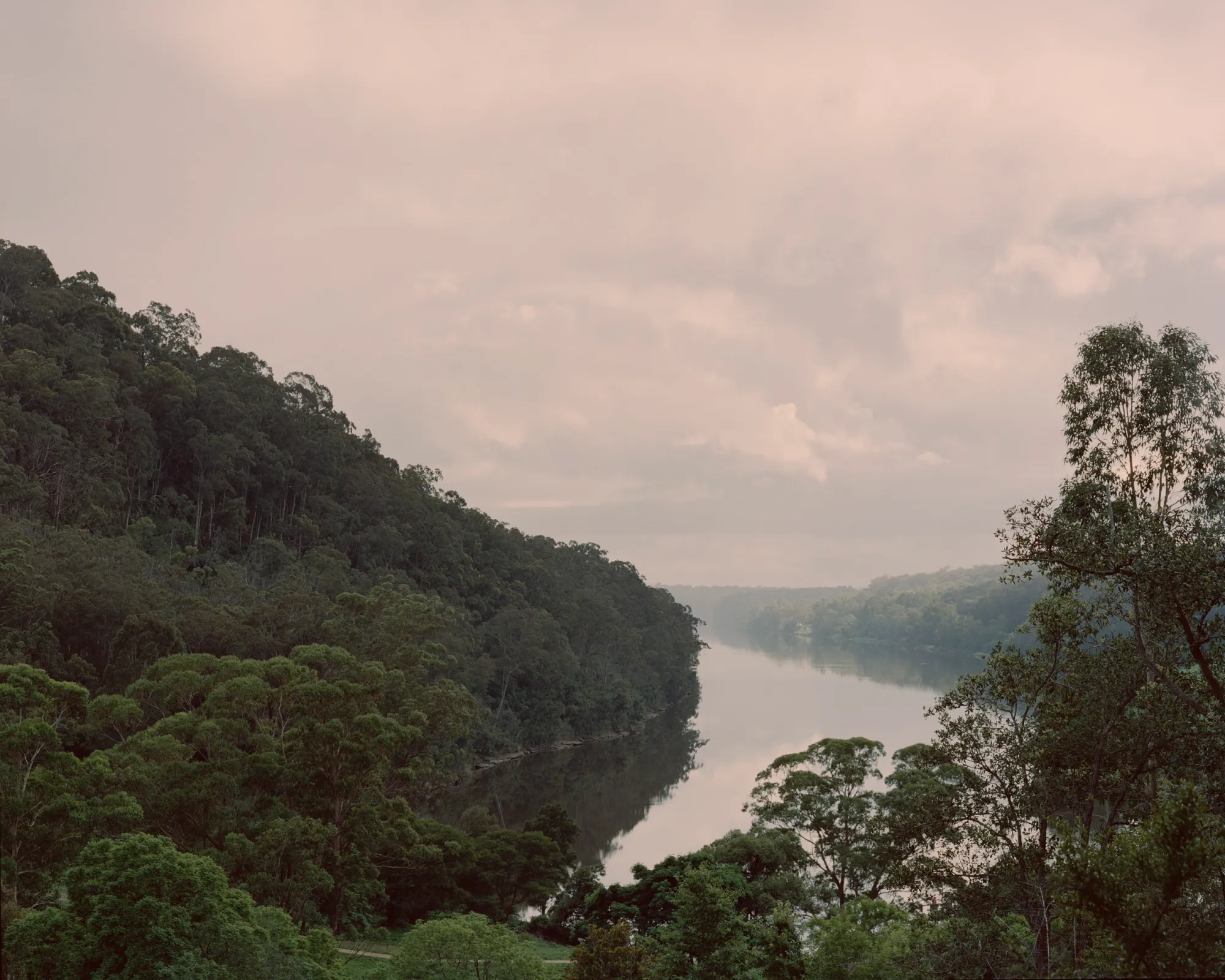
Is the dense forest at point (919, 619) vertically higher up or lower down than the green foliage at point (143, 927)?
lower down

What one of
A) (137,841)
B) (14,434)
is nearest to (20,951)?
(137,841)

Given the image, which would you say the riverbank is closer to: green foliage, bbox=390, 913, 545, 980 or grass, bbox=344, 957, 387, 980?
grass, bbox=344, 957, 387, 980

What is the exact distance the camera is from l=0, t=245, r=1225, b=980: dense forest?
1014 cm

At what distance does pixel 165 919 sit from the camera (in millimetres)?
11391

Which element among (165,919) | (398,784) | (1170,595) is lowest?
(398,784)

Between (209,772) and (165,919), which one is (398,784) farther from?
(165,919)

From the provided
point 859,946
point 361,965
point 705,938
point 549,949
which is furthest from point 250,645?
point 859,946

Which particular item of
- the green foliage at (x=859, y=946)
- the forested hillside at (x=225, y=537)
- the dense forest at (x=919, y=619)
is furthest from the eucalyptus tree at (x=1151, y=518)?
the dense forest at (x=919, y=619)

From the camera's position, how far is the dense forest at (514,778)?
10.1 m

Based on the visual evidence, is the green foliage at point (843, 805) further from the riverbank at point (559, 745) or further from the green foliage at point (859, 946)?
the riverbank at point (559, 745)

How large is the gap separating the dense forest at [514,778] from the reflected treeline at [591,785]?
3.26ft

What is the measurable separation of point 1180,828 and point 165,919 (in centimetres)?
1115

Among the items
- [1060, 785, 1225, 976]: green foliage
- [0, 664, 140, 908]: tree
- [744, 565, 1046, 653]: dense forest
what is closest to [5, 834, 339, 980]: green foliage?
[0, 664, 140, 908]: tree

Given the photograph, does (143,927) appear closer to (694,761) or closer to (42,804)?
(42,804)
